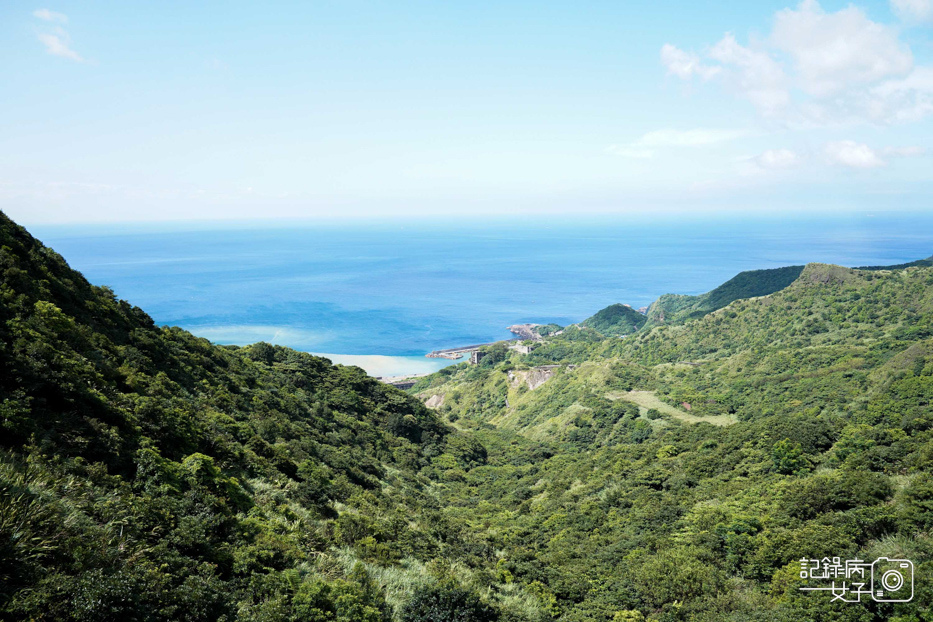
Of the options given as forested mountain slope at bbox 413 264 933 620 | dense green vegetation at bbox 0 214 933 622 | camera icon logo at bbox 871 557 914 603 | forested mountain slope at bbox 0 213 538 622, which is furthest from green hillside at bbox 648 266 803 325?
forested mountain slope at bbox 0 213 538 622

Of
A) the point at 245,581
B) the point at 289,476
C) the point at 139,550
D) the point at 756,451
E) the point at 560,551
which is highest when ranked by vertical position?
the point at 139,550

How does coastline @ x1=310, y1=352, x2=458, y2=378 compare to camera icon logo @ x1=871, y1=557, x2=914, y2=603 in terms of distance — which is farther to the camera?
coastline @ x1=310, y1=352, x2=458, y2=378

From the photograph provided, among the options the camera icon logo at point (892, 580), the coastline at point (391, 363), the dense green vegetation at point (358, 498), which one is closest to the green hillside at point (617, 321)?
the coastline at point (391, 363)

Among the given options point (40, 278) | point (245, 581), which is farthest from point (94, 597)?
point (40, 278)

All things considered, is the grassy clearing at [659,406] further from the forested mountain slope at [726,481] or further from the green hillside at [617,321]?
the green hillside at [617,321]

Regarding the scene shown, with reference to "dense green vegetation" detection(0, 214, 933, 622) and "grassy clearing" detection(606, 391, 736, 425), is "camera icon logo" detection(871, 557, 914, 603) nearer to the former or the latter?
"dense green vegetation" detection(0, 214, 933, 622)

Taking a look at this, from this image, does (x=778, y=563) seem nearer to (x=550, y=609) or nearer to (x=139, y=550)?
(x=550, y=609)
